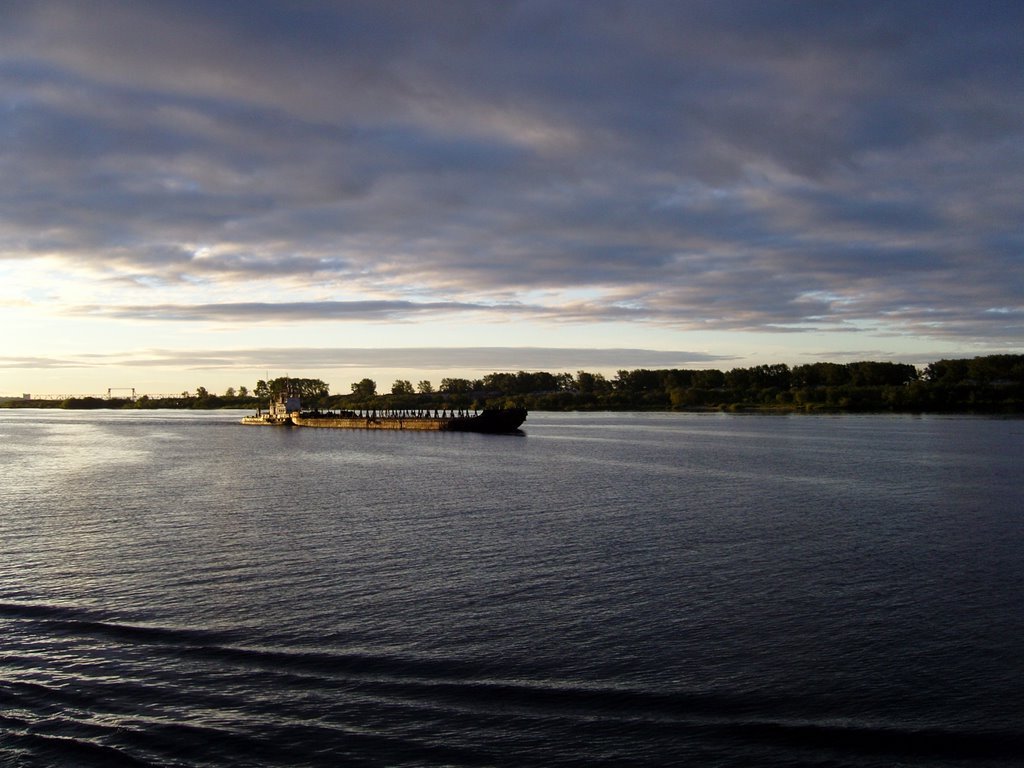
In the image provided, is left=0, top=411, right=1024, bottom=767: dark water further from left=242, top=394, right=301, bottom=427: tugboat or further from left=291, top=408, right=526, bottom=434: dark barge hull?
left=242, top=394, right=301, bottom=427: tugboat

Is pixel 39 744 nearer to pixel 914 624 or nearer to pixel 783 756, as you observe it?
pixel 783 756

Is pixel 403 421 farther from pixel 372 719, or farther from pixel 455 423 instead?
pixel 372 719

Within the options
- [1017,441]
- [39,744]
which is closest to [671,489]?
[39,744]

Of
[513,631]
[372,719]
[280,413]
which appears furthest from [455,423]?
[372,719]

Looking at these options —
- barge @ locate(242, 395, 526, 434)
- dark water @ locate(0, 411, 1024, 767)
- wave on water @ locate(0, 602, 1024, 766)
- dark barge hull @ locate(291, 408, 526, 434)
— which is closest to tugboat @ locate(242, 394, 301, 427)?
barge @ locate(242, 395, 526, 434)

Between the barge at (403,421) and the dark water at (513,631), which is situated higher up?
the barge at (403,421)

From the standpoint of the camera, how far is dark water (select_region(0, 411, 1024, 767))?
13977mm

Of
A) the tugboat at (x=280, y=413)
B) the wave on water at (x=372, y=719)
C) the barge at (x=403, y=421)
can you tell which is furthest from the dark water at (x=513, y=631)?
the tugboat at (x=280, y=413)

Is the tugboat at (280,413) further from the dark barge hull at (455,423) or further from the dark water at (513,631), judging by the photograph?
the dark water at (513,631)

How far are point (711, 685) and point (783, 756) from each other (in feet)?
9.44

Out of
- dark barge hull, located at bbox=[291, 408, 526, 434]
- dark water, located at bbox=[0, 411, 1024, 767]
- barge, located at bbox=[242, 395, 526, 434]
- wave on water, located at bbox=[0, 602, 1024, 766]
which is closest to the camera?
wave on water, located at bbox=[0, 602, 1024, 766]

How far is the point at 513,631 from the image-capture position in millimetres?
19656

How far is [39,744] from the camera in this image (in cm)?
1341

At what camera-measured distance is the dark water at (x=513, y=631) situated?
13977 mm
